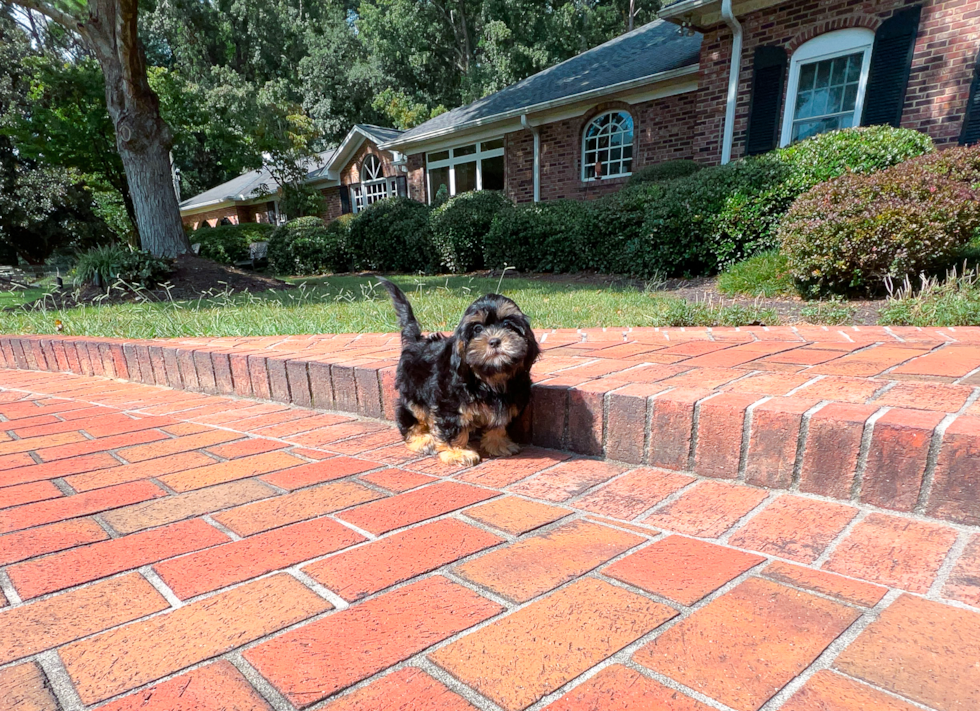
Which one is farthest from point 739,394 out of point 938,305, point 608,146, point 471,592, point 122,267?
point 608,146

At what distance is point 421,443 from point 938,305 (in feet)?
13.2

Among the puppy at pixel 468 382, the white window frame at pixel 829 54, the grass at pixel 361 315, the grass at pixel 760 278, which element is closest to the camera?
the puppy at pixel 468 382

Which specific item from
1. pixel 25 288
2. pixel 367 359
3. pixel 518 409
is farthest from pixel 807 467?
pixel 25 288

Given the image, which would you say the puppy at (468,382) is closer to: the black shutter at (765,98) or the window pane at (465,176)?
the black shutter at (765,98)

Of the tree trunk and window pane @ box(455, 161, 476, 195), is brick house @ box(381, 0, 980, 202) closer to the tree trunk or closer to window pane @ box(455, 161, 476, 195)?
window pane @ box(455, 161, 476, 195)

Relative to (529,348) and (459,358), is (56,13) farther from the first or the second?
(529,348)

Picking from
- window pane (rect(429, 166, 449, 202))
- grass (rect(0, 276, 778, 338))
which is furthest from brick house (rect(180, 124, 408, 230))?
grass (rect(0, 276, 778, 338))

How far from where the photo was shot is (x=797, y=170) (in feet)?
22.7

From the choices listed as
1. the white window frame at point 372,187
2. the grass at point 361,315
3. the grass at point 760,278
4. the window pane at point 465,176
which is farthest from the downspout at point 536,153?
the grass at point 760,278

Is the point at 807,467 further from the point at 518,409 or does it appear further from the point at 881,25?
the point at 881,25

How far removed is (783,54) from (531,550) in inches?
442

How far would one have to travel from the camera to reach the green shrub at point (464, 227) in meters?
11.8

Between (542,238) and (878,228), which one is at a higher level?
(878,228)

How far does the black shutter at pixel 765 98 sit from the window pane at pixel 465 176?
385 inches
